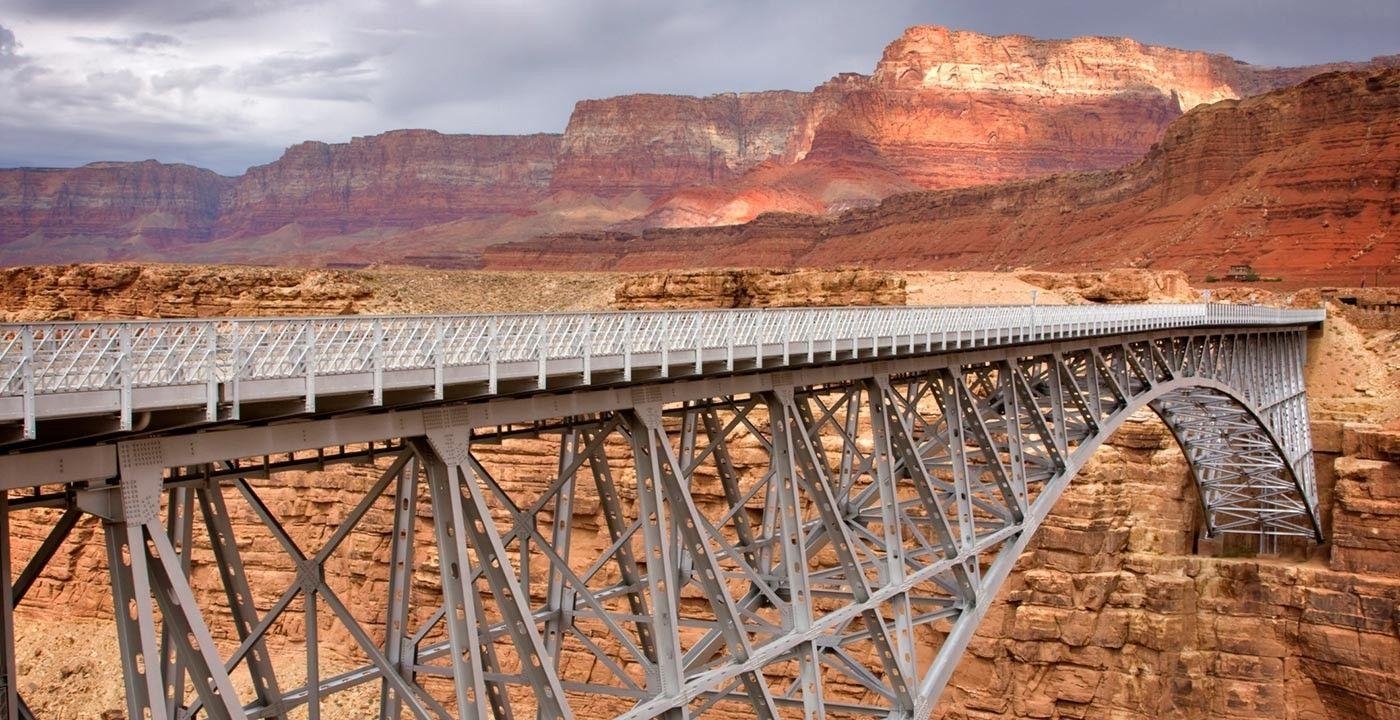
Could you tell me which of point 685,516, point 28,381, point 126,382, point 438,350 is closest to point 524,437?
point 685,516

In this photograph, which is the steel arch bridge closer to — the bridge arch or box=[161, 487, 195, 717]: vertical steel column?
box=[161, 487, 195, 717]: vertical steel column

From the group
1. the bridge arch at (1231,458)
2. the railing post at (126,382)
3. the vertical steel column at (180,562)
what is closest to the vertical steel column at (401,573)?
the vertical steel column at (180,562)

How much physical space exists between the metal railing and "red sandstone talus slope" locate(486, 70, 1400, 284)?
243ft

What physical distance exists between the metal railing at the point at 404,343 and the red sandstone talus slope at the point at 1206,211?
243ft

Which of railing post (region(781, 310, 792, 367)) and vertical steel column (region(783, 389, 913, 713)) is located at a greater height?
railing post (region(781, 310, 792, 367))

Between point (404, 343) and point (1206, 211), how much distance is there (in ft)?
316

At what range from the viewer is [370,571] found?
41531mm

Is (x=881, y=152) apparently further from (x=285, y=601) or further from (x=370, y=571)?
(x=285, y=601)

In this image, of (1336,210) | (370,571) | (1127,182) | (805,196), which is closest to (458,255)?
(805,196)

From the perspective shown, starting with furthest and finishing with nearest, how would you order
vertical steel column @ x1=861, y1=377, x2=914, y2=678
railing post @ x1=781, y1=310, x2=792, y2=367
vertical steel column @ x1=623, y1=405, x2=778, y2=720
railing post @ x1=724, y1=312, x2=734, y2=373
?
vertical steel column @ x1=861, y1=377, x2=914, y2=678 → railing post @ x1=781, y1=310, x2=792, y2=367 → railing post @ x1=724, y1=312, x2=734, y2=373 → vertical steel column @ x1=623, y1=405, x2=778, y2=720

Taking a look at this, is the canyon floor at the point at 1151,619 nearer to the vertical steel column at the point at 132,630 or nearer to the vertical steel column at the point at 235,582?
the vertical steel column at the point at 235,582

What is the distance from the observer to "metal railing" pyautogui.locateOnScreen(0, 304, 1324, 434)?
911 centimetres

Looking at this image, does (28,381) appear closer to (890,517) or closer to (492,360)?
(492,360)

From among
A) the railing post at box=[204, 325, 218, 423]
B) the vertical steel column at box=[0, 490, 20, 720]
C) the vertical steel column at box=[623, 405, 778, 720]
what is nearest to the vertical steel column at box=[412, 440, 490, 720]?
the railing post at box=[204, 325, 218, 423]
